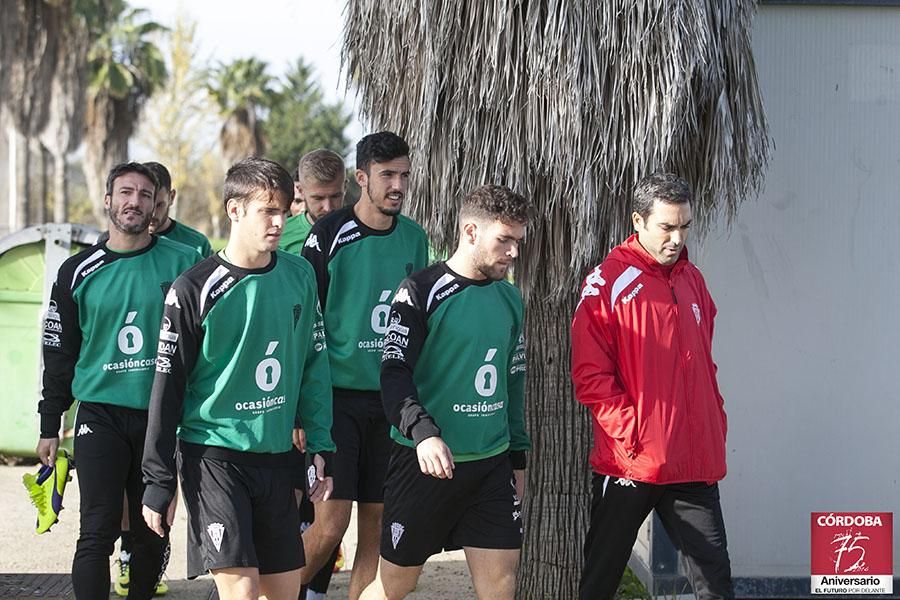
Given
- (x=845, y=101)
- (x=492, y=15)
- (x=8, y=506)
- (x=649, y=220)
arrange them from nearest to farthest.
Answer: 1. (x=649, y=220)
2. (x=492, y=15)
3. (x=845, y=101)
4. (x=8, y=506)

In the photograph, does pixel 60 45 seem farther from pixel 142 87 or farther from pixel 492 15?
pixel 492 15

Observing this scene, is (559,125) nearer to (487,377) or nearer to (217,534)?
(487,377)

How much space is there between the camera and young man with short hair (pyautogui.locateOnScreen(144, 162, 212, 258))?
5824 mm

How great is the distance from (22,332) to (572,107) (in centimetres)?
684

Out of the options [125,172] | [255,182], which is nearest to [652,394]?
[255,182]

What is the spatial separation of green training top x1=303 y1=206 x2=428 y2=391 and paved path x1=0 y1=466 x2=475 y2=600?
1759 millimetres

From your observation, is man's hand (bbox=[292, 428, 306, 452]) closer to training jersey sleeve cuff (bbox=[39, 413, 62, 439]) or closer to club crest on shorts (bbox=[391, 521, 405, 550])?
club crest on shorts (bbox=[391, 521, 405, 550])

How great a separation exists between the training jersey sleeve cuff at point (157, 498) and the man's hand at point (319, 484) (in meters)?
0.57

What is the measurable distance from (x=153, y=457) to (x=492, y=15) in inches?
90.8

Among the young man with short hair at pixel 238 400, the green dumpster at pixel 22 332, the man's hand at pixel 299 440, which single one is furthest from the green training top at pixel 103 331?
the green dumpster at pixel 22 332

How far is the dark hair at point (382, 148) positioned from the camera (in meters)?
5.21

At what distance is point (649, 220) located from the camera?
4816 millimetres

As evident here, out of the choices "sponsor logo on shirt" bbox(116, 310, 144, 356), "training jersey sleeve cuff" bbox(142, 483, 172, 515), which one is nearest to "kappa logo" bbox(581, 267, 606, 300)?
"training jersey sleeve cuff" bbox(142, 483, 172, 515)

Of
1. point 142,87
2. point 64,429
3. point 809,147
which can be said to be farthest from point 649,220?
point 142,87
